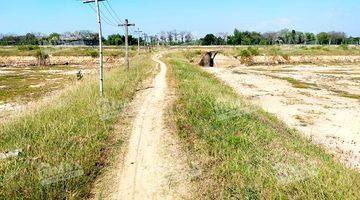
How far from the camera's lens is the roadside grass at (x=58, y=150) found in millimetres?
9188

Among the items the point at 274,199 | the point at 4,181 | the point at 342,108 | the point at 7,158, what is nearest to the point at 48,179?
the point at 4,181

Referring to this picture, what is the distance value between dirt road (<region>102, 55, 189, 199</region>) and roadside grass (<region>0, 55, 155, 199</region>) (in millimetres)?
739

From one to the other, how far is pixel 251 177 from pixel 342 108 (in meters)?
21.4

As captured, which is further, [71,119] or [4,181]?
[71,119]

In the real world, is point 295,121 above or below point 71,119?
below

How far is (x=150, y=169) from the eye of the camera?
11195 mm

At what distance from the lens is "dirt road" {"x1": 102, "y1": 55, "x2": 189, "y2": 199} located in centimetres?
967

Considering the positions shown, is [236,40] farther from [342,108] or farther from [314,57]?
[342,108]

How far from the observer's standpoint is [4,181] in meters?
9.16

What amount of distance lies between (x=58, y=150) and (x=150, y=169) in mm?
2750

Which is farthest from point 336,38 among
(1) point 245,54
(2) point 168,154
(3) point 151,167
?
(3) point 151,167

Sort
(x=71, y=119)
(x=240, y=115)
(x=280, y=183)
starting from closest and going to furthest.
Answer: (x=280, y=183)
(x=71, y=119)
(x=240, y=115)

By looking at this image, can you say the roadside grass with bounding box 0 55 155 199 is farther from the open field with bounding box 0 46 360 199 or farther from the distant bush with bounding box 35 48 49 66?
the distant bush with bounding box 35 48 49 66

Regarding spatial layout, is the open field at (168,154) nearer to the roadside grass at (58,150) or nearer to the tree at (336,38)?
the roadside grass at (58,150)
